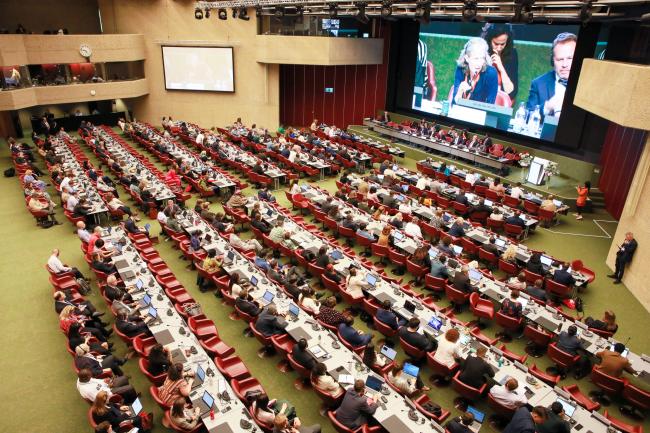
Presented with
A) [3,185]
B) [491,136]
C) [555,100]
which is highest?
[555,100]

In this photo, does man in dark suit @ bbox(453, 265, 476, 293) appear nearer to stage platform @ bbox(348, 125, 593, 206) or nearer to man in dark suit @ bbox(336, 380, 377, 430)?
man in dark suit @ bbox(336, 380, 377, 430)

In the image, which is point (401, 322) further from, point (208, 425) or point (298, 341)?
point (208, 425)

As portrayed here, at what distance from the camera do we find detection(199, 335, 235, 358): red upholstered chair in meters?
8.03

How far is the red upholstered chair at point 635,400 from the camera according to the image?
24.3 feet

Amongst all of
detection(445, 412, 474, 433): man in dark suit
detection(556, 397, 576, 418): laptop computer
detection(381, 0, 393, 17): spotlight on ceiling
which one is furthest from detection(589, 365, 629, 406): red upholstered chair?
detection(381, 0, 393, 17): spotlight on ceiling

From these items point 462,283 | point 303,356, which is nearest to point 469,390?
point 303,356

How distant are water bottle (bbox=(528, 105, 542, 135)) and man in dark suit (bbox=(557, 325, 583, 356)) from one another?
13385 mm

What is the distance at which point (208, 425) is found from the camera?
6.38m

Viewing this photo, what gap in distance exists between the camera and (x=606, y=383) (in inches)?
308

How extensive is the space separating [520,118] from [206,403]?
731 inches

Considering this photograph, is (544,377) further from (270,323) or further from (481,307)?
(270,323)

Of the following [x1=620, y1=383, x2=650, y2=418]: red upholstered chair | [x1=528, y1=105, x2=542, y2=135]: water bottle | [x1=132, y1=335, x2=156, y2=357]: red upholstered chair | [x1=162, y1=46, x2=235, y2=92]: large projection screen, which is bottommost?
[x1=620, y1=383, x2=650, y2=418]: red upholstered chair

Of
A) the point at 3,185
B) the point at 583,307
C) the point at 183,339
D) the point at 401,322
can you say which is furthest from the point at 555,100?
the point at 3,185

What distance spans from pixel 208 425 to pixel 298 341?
7.02 feet
